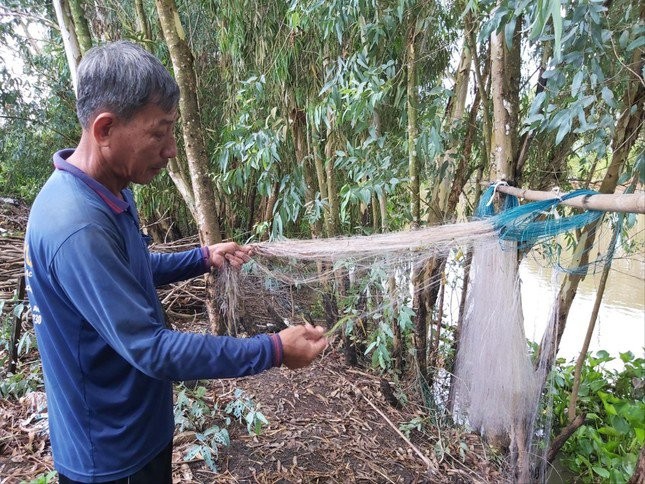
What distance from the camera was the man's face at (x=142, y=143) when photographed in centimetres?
87

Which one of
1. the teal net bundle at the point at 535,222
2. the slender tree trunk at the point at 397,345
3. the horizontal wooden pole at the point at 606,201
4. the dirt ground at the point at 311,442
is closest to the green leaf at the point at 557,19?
the horizontal wooden pole at the point at 606,201

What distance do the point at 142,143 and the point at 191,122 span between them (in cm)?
92

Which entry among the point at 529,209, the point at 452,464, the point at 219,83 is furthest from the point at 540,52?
the point at 219,83

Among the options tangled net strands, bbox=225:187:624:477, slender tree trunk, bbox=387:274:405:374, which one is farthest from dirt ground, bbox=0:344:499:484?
tangled net strands, bbox=225:187:624:477

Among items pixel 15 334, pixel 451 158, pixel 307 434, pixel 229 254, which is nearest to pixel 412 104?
pixel 451 158

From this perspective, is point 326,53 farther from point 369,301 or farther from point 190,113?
point 369,301

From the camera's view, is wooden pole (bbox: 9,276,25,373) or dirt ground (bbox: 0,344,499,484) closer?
dirt ground (bbox: 0,344,499,484)

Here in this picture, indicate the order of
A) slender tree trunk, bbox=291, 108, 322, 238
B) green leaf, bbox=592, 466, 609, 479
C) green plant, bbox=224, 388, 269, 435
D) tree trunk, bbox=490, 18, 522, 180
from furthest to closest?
1. slender tree trunk, bbox=291, 108, 322, 238
2. green leaf, bbox=592, 466, 609, 479
3. green plant, bbox=224, 388, 269, 435
4. tree trunk, bbox=490, 18, 522, 180

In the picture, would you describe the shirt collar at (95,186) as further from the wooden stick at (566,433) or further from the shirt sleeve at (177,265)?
the wooden stick at (566,433)

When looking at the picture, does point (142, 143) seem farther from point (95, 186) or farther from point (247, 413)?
point (247, 413)

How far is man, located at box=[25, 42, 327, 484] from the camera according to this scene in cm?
78

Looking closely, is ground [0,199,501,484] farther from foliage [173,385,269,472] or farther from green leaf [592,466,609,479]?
green leaf [592,466,609,479]

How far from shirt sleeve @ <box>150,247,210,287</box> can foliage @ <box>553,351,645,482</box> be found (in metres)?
1.71

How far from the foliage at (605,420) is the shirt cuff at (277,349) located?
65.3 inches
